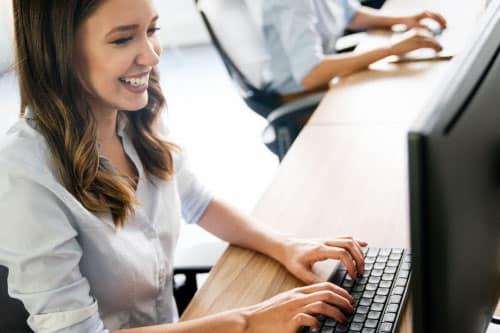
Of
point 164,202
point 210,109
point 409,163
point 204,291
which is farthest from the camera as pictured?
point 210,109

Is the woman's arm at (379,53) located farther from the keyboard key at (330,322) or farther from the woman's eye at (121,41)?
the keyboard key at (330,322)

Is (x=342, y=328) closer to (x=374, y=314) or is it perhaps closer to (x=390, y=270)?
(x=374, y=314)

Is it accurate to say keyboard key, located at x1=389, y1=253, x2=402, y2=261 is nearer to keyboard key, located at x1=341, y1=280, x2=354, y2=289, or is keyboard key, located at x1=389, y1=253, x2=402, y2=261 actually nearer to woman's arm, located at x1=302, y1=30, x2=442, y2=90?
keyboard key, located at x1=341, y1=280, x2=354, y2=289

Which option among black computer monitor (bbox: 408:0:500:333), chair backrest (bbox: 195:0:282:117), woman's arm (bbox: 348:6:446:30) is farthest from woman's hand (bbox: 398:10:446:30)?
black computer monitor (bbox: 408:0:500:333)

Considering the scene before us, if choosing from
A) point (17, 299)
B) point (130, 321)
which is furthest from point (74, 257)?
point (130, 321)

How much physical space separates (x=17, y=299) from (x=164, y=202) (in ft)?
1.03

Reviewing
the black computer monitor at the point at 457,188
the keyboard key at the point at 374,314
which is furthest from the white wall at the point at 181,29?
the black computer monitor at the point at 457,188

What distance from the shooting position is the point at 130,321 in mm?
1116

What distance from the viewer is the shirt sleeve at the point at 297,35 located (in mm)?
1915

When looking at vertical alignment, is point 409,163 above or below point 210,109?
above

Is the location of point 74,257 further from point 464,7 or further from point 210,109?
point 210,109

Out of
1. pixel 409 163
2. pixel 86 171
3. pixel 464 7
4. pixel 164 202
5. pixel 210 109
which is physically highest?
pixel 409 163

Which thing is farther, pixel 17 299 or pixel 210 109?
pixel 210 109

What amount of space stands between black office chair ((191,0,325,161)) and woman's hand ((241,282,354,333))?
841 mm
